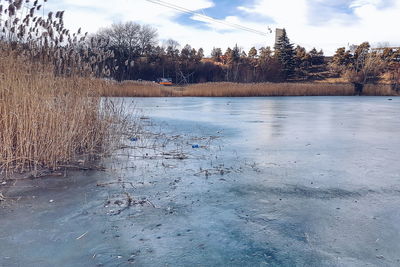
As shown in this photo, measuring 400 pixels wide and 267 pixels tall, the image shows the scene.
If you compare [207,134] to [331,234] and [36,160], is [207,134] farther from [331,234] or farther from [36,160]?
[331,234]

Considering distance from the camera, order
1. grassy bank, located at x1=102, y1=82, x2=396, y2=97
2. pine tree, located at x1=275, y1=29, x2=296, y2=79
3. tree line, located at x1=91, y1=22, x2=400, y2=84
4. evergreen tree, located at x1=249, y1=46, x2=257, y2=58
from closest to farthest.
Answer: grassy bank, located at x1=102, y1=82, x2=396, y2=97 → tree line, located at x1=91, y1=22, x2=400, y2=84 → pine tree, located at x1=275, y1=29, x2=296, y2=79 → evergreen tree, located at x1=249, y1=46, x2=257, y2=58

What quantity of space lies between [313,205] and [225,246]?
98 cm

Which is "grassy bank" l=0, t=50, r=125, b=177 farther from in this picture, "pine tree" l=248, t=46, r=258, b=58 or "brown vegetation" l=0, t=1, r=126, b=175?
"pine tree" l=248, t=46, r=258, b=58

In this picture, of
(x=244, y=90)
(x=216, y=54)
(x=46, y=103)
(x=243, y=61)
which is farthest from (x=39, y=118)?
(x=216, y=54)

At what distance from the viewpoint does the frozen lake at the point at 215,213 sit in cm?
182

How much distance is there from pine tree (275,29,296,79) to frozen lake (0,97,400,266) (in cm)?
4062

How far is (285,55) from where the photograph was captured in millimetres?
43562

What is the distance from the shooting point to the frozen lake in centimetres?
182

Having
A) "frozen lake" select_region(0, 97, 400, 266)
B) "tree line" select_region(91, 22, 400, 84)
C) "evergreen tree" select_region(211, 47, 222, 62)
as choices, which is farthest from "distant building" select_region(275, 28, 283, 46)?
"frozen lake" select_region(0, 97, 400, 266)

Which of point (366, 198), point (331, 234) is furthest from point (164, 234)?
point (366, 198)

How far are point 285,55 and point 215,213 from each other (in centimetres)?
4387

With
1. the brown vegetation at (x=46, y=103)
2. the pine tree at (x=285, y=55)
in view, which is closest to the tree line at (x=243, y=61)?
the pine tree at (x=285, y=55)

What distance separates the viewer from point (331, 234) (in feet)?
6.82

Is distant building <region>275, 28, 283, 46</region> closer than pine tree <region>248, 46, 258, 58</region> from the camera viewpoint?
Yes
